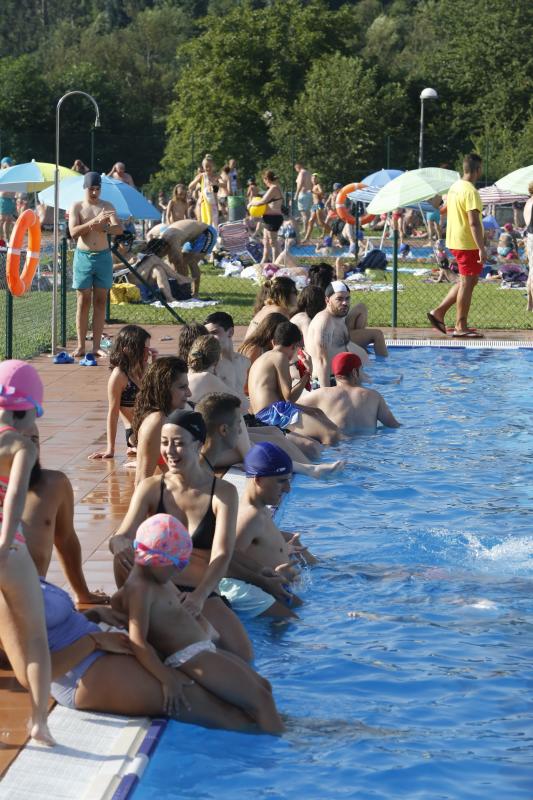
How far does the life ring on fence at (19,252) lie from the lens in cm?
1173

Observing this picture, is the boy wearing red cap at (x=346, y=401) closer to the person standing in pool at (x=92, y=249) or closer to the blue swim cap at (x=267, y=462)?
the person standing in pool at (x=92, y=249)

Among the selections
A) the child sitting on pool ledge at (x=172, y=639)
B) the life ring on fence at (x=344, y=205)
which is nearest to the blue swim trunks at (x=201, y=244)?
the life ring on fence at (x=344, y=205)

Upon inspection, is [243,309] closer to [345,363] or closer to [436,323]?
[436,323]

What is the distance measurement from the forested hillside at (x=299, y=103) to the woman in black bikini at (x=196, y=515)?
3098 cm

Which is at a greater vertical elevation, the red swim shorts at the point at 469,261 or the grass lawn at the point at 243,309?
the red swim shorts at the point at 469,261

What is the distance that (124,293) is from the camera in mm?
17312

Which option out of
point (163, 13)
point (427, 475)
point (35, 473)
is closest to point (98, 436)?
point (427, 475)

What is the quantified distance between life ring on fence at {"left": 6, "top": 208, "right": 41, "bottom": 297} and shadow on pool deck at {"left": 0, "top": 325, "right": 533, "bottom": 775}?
0.86m

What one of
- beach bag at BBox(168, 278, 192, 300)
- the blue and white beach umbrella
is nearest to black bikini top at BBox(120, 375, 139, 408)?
the blue and white beach umbrella

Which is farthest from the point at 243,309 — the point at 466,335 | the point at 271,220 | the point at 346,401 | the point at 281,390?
the point at 281,390

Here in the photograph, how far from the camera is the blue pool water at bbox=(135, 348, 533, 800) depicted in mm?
4410

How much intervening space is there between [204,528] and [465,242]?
983cm

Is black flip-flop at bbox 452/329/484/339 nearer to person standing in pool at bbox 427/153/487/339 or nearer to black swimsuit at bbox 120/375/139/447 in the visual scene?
person standing in pool at bbox 427/153/487/339

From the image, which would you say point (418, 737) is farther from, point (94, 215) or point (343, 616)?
point (94, 215)
